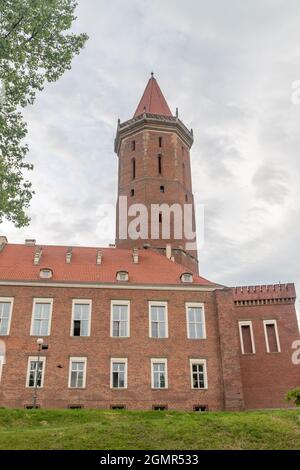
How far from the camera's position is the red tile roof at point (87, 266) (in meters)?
30.7

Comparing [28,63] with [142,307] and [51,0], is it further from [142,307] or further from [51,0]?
[142,307]

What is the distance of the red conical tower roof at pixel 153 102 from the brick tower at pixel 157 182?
300 millimetres

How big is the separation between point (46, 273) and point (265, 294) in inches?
731

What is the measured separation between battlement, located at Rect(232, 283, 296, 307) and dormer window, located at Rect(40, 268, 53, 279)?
54.1ft

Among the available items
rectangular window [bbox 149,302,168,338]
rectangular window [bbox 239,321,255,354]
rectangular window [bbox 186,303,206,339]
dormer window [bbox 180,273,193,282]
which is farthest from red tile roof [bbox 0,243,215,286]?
rectangular window [bbox 239,321,255,354]

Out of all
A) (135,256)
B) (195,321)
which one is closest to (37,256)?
(135,256)

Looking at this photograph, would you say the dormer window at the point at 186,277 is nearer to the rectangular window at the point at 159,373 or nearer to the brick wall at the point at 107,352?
the brick wall at the point at 107,352

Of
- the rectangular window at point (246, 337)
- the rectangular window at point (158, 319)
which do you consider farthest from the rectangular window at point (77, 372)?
the rectangular window at point (246, 337)

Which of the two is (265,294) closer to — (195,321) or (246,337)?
(246,337)

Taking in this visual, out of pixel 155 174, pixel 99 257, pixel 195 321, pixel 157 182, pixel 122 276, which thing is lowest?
pixel 195 321

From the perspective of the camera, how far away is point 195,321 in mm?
30172

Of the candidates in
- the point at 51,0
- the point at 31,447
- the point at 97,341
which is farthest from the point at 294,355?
the point at 51,0

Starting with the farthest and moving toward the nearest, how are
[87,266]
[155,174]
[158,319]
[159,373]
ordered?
[155,174] → [87,266] → [158,319] → [159,373]

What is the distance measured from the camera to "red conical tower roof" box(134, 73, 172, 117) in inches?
1994
